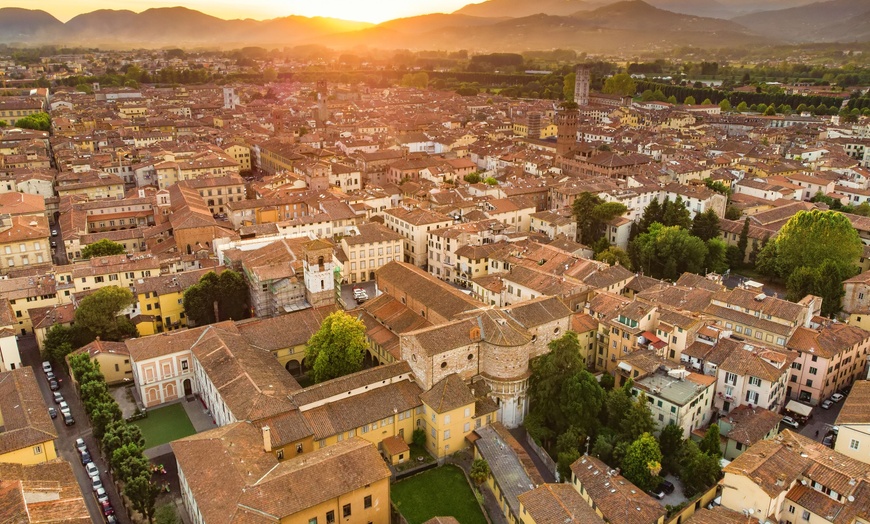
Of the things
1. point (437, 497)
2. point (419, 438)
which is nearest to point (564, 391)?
point (419, 438)

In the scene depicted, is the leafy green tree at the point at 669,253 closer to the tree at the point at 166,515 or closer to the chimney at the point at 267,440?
the chimney at the point at 267,440

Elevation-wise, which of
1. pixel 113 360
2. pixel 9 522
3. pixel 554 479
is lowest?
pixel 554 479

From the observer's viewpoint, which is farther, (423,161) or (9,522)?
(423,161)

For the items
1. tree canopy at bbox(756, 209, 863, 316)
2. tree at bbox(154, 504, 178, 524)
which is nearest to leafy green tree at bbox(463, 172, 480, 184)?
tree canopy at bbox(756, 209, 863, 316)

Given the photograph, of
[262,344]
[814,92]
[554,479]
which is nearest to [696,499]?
[554,479]

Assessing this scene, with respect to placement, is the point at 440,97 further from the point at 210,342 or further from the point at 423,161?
the point at 210,342

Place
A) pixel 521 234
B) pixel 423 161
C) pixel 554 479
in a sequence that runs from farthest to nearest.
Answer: pixel 423 161 < pixel 521 234 < pixel 554 479

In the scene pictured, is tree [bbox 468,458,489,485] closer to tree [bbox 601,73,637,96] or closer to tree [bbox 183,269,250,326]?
tree [bbox 183,269,250,326]
